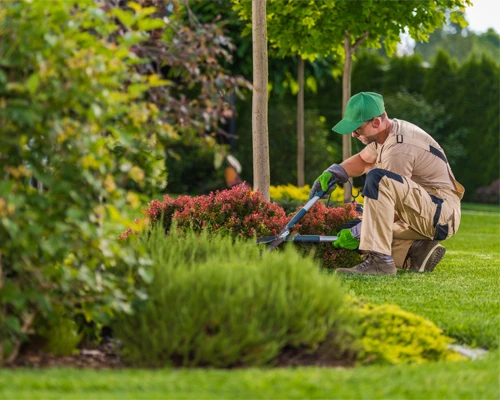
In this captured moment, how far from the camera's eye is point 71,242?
3.16 m

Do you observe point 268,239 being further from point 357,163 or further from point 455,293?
point 455,293

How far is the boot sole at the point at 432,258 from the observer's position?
6.52 meters

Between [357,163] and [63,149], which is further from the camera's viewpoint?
[357,163]

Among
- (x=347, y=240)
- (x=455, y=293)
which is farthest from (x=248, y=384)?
(x=347, y=240)

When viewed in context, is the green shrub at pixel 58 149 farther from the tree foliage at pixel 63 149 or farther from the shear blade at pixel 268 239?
the shear blade at pixel 268 239

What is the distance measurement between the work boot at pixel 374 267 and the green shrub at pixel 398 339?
2136 mm

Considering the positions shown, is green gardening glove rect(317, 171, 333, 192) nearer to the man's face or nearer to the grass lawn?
the man's face

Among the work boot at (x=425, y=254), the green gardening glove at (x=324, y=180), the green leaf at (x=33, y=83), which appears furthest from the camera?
the work boot at (x=425, y=254)

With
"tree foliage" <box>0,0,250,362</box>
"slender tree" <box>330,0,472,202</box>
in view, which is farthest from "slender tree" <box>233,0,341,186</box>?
"tree foliage" <box>0,0,250,362</box>

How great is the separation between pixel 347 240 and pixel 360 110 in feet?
3.35

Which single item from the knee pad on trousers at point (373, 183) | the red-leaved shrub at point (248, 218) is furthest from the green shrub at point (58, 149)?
the red-leaved shrub at point (248, 218)

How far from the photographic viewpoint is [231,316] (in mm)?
3307

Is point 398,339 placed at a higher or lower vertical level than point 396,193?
lower

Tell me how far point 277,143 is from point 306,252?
9214 millimetres
